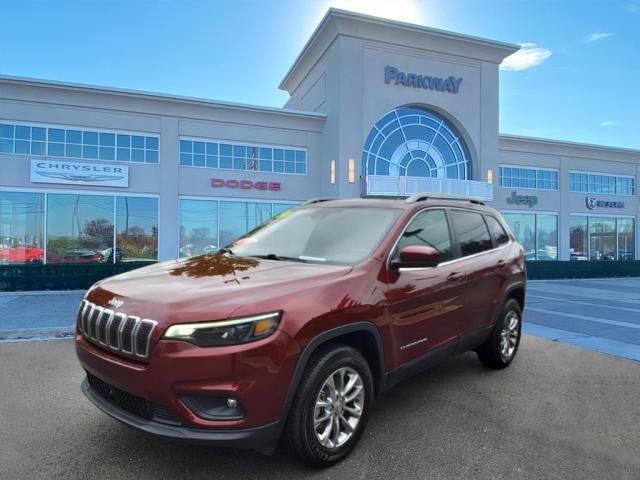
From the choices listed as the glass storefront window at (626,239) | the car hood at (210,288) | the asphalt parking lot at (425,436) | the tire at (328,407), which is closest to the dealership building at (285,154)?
the glass storefront window at (626,239)

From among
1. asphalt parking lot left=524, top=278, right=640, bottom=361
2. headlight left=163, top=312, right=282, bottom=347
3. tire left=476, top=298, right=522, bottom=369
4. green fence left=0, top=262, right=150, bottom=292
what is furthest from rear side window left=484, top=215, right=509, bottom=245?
green fence left=0, top=262, right=150, bottom=292

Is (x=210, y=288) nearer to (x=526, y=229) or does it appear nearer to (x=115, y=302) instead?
(x=115, y=302)

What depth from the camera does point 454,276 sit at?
13.2 feet

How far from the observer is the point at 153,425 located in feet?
8.21

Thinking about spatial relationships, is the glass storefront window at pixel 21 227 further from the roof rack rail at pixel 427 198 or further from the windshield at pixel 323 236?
the roof rack rail at pixel 427 198

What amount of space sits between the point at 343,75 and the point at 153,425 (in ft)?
66.9

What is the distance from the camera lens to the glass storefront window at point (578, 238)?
27016 mm

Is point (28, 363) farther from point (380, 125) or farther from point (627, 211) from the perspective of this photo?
point (627, 211)

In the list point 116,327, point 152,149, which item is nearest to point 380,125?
point 152,149

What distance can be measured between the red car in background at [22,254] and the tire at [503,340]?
17938mm

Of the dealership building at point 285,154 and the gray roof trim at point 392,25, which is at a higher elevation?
the gray roof trim at point 392,25

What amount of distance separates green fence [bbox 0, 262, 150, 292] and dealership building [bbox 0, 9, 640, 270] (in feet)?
16.2

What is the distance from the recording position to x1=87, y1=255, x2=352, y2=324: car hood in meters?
2.50

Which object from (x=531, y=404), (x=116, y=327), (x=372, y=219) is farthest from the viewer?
(x=531, y=404)
